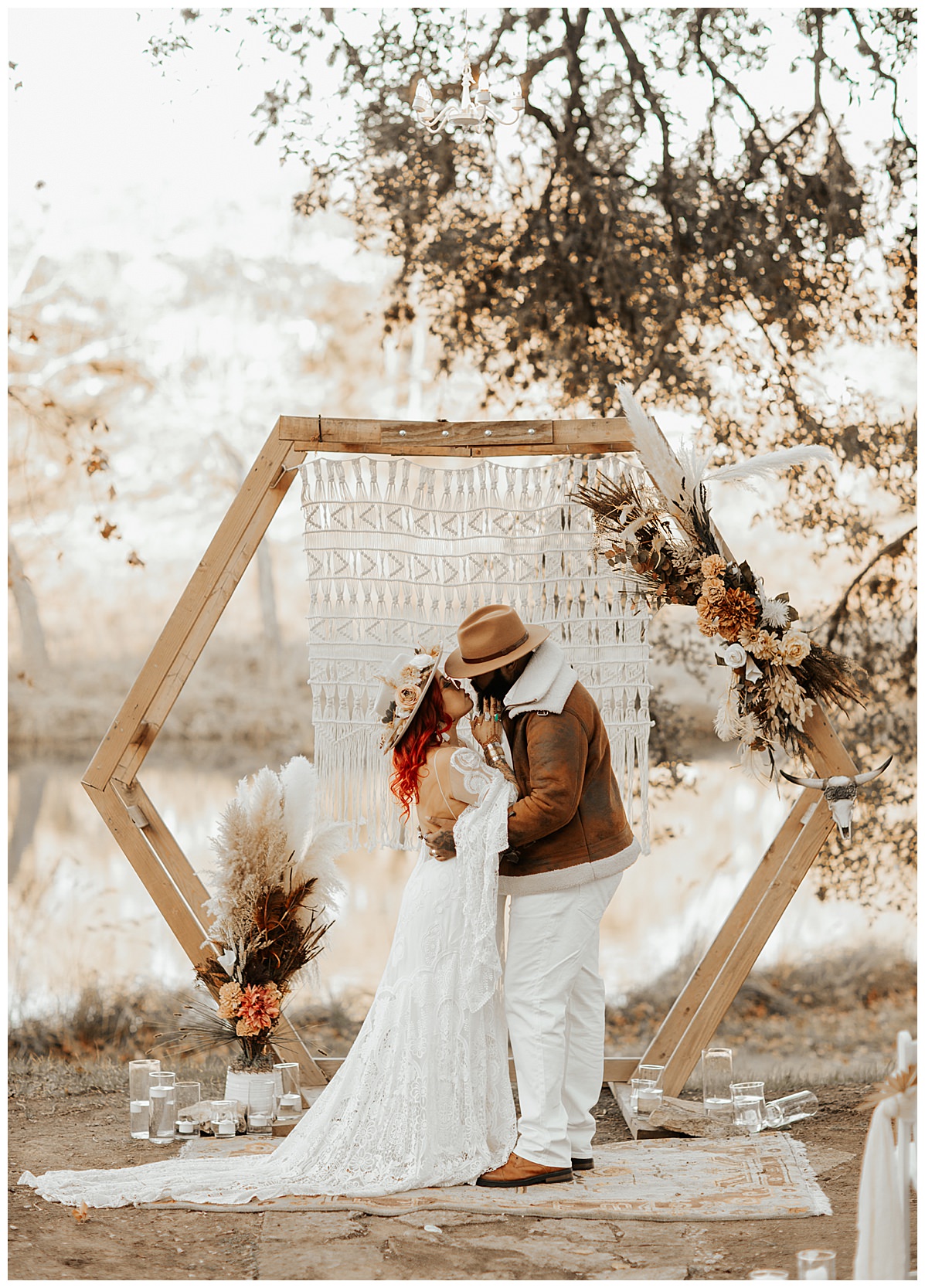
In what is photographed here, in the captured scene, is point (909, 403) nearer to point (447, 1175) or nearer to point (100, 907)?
point (447, 1175)

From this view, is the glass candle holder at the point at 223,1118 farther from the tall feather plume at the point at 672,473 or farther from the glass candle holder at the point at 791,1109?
the tall feather plume at the point at 672,473

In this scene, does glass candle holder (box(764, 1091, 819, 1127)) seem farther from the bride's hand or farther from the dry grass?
the dry grass

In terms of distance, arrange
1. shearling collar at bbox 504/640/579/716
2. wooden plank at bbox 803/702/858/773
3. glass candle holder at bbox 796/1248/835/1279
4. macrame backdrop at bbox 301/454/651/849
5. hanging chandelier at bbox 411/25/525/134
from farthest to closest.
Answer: macrame backdrop at bbox 301/454/651/849
wooden plank at bbox 803/702/858/773
hanging chandelier at bbox 411/25/525/134
shearling collar at bbox 504/640/579/716
glass candle holder at bbox 796/1248/835/1279

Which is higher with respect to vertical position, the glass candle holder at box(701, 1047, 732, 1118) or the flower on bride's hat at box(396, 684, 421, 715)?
the flower on bride's hat at box(396, 684, 421, 715)

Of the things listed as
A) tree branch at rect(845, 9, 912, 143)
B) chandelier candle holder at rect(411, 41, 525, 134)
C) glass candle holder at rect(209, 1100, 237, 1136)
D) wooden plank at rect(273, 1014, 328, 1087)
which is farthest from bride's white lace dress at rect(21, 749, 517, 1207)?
tree branch at rect(845, 9, 912, 143)

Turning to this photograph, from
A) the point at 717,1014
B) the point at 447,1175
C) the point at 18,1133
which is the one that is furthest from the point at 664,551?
the point at 18,1133

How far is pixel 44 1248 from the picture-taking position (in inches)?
120

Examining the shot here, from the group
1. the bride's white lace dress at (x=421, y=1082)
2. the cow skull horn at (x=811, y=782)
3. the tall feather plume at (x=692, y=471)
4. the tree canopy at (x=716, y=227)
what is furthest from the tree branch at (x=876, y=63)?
the bride's white lace dress at (x=421, y=1082)

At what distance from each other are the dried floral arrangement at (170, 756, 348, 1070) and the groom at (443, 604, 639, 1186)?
0.61 metres

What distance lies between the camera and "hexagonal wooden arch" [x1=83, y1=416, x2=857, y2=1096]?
402 cm

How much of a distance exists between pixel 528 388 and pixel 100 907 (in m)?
3.67

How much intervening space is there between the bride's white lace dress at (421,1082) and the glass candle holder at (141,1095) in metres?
0.48

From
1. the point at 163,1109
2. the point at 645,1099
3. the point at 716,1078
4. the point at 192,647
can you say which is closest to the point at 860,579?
the point at 716,1078

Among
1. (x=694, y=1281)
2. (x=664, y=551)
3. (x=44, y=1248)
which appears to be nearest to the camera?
(x=694, y=1281)
